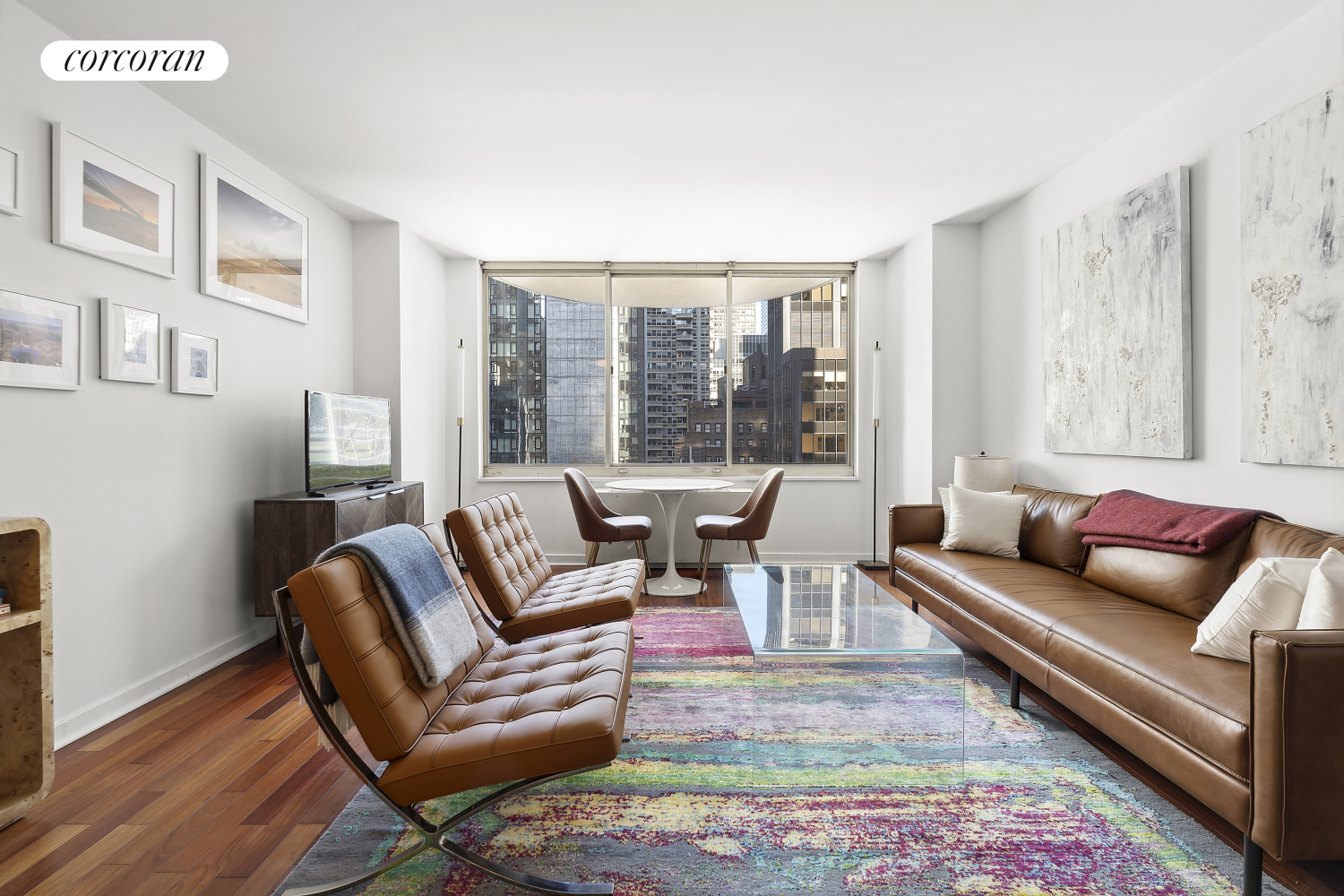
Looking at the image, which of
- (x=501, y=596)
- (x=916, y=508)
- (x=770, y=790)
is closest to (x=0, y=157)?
(x=501, y=596)

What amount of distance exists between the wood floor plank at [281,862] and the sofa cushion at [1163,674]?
240cm

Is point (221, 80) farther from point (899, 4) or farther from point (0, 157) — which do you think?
point (899, 4)

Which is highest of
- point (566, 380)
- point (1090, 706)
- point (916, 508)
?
point (566, 380)

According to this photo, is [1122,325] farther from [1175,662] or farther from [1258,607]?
[1175,662]

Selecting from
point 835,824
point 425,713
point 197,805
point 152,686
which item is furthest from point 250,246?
point 835,824

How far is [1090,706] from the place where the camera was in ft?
6.97

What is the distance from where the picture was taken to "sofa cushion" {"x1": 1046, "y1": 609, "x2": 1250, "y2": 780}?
1627mm

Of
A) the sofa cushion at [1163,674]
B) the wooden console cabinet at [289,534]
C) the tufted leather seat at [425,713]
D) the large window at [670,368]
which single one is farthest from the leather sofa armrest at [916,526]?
the wooden console cabinet at [289,534]

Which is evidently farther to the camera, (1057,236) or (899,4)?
(1057,236)

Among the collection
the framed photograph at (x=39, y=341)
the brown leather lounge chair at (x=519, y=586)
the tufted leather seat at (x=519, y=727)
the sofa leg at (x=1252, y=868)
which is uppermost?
the framed photograph at (x=39, y=341)

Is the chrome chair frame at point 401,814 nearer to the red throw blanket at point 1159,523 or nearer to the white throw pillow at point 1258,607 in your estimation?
the white throw pillow at point 1258,607

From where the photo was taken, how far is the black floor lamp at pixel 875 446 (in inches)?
218

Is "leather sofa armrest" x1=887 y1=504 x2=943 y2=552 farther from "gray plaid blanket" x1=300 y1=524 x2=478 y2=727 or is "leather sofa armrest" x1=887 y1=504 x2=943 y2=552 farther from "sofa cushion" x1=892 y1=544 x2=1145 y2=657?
"gray plaid blanket" x1=300 y1=524 x2=478 y2=727

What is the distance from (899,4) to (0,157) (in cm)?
320
